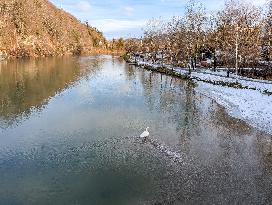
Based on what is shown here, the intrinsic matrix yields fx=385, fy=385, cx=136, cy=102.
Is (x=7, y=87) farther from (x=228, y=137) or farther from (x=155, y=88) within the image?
(x=228, y=137)

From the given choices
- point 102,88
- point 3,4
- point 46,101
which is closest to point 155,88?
point 102,88

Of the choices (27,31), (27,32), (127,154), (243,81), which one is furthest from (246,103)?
(27,31)

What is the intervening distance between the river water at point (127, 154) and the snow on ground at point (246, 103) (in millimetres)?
1288

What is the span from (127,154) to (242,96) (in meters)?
23.9

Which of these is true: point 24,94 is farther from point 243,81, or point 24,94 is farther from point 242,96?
point 243,81

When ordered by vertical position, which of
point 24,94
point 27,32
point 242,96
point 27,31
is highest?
point 27,31

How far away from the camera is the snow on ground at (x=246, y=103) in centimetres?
3272

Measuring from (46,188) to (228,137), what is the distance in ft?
50.0

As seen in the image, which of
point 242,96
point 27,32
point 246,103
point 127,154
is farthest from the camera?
point 27,32

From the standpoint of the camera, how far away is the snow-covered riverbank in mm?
33812

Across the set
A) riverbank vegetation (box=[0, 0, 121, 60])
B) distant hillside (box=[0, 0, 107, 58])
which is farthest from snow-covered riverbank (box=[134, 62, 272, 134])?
distant hillside (box=[0, 0, 107, 58])

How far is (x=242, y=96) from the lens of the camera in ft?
143

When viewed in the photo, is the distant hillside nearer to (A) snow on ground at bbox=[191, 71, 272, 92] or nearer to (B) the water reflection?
(B) the water reflection

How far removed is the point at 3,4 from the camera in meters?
140
